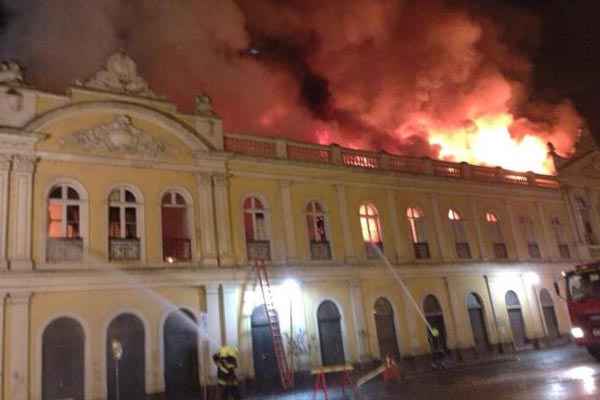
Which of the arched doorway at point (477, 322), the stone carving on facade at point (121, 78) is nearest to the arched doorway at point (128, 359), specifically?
the stone carving on facade at point (121, 78)

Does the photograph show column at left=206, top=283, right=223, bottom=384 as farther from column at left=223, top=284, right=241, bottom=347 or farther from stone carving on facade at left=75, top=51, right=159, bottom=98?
stone carving on facade at left=75, top=51, right=159, bottom=98

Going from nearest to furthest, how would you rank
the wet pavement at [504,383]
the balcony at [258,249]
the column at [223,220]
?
the wet pavement at [504,383]
the column at [223,220]
the balcony at [258,249]

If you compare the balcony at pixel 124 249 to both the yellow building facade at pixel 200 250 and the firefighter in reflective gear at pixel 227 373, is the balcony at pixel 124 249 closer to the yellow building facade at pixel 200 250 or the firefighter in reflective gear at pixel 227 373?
the yellow building facade at pixel 200 250

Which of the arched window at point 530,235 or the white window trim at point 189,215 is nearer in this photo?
the white window trim at point 189,215

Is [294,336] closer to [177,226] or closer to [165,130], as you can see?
[177,226]

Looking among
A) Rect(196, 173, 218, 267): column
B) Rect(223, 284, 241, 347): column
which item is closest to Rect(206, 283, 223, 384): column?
Rect(223, 284, 241, 347): column

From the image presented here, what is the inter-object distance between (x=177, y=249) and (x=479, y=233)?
15108mm

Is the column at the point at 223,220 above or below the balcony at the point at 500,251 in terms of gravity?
above

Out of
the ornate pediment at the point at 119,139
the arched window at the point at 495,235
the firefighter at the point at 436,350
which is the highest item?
the ornate pediment at the point at 119,139

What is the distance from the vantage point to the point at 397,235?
901 inches

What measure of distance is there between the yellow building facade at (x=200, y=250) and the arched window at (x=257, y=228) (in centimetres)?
5

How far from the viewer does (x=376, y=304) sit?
21375 millimetres

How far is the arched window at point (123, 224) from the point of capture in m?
16.5

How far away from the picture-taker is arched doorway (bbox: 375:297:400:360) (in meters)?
21.0
